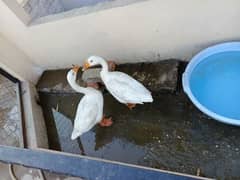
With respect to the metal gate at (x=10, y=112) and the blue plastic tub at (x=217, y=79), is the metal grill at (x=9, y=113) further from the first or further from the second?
the blue plastic tub at (x=217, y=79)

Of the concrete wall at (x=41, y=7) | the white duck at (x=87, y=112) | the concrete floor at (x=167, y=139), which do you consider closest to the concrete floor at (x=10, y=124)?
the concrete floor at (x=167, y=139)

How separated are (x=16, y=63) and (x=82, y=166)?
65.3 inches

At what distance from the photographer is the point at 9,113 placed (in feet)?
7.96

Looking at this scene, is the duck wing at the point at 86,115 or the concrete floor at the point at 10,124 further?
the concrete floor at the point at 10,124

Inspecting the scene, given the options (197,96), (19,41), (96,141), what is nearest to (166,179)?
(197,96)

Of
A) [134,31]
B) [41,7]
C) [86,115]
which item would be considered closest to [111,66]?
[134,31]

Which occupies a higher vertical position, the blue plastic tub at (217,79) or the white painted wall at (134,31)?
the white painted wall at (134,31)

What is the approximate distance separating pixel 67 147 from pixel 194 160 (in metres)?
0.88

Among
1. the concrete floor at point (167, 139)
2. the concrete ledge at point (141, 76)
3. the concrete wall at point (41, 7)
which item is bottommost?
the concrete floor at point (167, 139)

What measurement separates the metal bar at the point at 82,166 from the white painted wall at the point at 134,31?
3.78 feet

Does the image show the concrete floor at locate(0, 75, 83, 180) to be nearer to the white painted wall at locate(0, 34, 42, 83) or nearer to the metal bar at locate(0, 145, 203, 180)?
the white painted wall at locate(0, 34, 42, 83)

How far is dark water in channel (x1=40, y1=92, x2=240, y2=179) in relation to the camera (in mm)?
1839

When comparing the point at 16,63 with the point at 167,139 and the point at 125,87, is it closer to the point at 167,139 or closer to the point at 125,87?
the point at 125,87

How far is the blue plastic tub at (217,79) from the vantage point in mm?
1918
